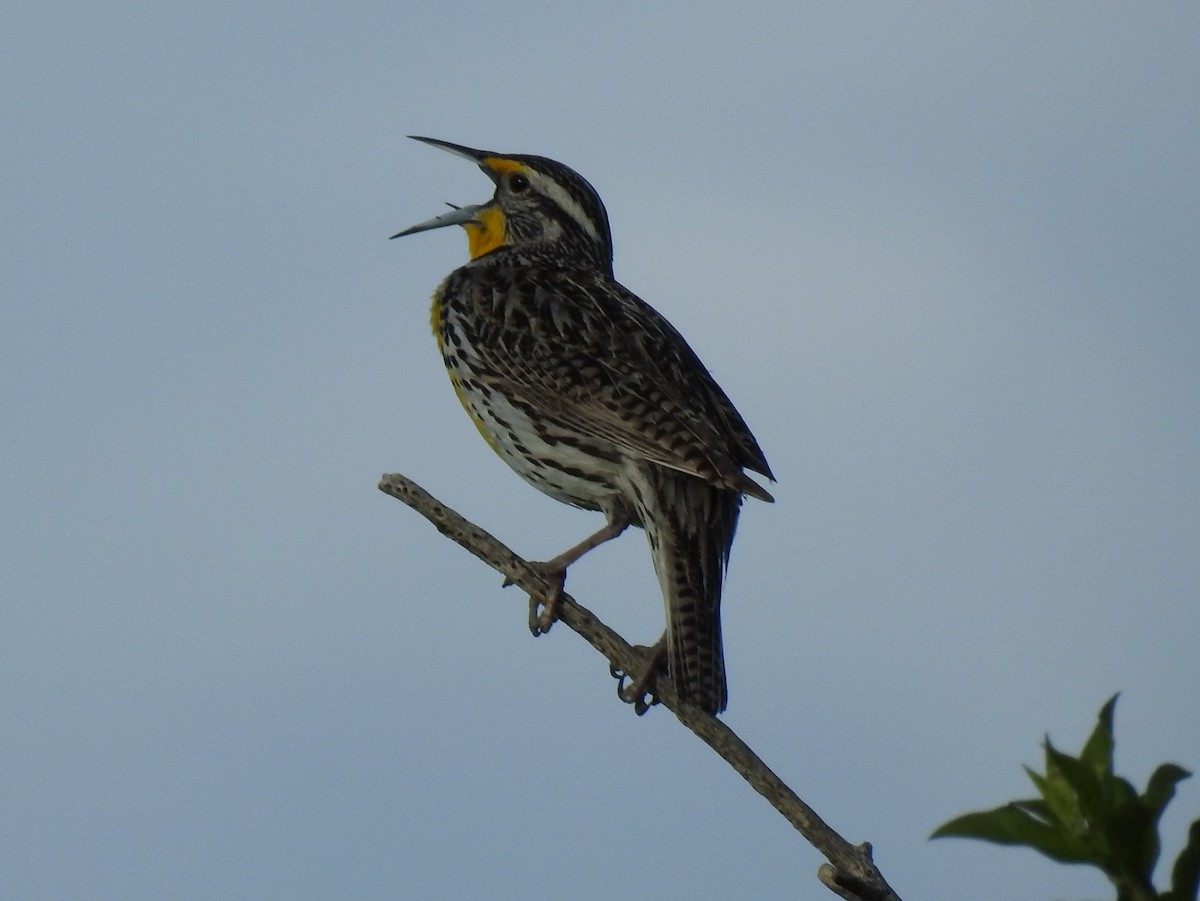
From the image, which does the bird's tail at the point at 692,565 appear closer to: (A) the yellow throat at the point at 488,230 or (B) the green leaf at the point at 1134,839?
(A) the yellow throat at the point at 488,230

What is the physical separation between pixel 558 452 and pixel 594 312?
25.9 inches

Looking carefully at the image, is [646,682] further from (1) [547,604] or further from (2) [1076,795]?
(2) [1076,795]

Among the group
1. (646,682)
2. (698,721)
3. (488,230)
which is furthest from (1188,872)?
(488,230)

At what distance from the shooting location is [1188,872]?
1129 mm

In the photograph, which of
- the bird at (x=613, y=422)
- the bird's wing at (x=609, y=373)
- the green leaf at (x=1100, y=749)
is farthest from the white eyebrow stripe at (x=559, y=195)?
the green leaf at (x=1100, y=749)

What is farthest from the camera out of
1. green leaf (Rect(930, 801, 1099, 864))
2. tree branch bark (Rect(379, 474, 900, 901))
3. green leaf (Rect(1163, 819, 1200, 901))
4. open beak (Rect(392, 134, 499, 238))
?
open beak (Rect(392, 134, 499, 238))

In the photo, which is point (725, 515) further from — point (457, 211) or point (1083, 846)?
point (1083, 846)

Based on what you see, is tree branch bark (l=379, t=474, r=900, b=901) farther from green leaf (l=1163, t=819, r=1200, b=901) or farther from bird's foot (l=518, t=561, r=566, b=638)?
green leaf (l=1163, t=819, r=1200, b=901)

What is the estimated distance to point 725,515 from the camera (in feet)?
15.6

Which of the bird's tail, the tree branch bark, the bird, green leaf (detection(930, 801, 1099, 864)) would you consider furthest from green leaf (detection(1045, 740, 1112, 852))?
the bird's tail

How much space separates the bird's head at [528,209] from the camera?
6.36 meters

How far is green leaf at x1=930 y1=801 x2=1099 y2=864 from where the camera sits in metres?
1.23

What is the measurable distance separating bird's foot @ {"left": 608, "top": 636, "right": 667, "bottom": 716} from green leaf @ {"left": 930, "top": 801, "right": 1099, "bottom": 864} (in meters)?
2.88

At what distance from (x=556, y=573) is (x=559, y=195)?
7.33 ft
